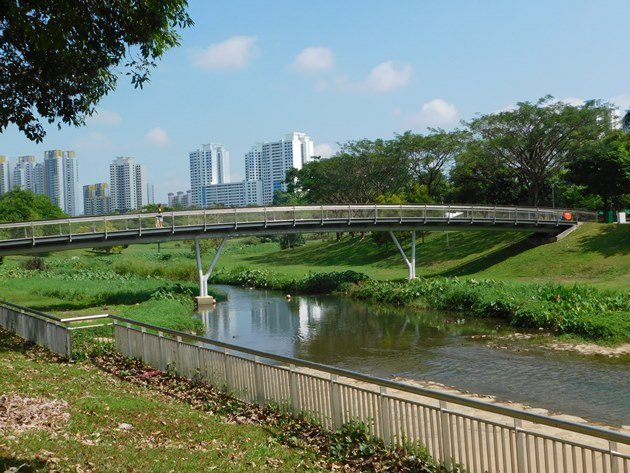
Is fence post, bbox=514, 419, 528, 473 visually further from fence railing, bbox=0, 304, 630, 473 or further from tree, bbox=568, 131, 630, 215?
tree, bbox=568, 131, 630, 215

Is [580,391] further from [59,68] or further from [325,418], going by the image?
[59,68]

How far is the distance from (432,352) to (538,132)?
38.4 meters

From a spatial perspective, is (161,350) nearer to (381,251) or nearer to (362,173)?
(381,251)

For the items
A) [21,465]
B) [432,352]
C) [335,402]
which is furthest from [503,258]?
[21,465]

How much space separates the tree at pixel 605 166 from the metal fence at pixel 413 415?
42418 millimetres

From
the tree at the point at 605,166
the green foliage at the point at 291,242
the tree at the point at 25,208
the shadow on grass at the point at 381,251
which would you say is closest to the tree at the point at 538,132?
the tree at the point at 605,166

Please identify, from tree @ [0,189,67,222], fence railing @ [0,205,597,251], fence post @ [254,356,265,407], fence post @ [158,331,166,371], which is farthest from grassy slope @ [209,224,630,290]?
tree @ [0,189,67,222]

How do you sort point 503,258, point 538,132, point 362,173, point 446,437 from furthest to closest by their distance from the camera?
point 362,173 < point 538,132 < point 503,258 < point 446,437

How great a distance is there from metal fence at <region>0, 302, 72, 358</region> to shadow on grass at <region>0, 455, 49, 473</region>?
27.7 feet

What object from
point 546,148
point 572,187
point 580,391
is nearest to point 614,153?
point 546,148

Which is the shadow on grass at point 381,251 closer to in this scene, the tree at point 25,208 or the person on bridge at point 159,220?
the person on bridge at point 159,220

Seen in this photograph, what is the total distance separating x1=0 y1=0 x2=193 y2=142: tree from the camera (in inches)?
445

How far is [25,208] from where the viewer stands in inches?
3856

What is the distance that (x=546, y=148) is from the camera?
2235 inches
